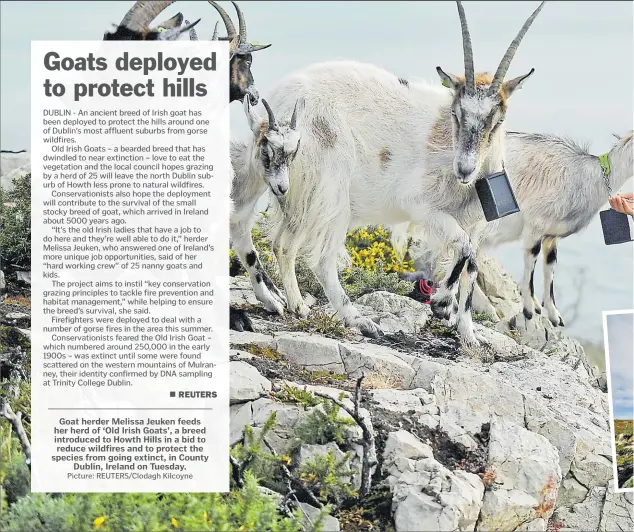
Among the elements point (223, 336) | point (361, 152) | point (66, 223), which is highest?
point (361, 152)

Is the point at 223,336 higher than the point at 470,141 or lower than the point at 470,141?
lower

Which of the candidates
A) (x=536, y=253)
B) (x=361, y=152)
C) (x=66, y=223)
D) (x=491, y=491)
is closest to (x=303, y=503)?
(x=491, y=491)

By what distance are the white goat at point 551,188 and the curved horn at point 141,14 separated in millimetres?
4200

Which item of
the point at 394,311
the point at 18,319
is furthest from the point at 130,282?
the point at 394,311

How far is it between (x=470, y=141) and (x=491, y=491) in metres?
2.96

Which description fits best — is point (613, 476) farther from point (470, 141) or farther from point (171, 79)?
point (171, 79)

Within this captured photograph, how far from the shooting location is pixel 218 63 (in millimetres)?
7387

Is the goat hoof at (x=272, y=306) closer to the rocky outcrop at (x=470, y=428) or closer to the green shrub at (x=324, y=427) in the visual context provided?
the rocky outcrop at (x=470, y=428)

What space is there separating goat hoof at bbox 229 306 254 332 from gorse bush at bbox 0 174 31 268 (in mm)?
2149

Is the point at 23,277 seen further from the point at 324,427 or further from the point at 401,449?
the point at 401,449

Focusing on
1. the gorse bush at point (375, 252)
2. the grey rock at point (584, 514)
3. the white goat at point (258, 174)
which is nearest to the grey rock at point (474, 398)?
the grey rock at point (584, 514)

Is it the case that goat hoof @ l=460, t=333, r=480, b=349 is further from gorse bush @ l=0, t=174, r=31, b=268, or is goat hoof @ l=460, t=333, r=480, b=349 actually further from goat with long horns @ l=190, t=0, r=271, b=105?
gorse bush @ l=0, t=174, r=31, b=268

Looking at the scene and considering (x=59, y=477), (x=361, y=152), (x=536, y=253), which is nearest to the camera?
(x=59, y=477)

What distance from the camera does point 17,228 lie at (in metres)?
9.99
